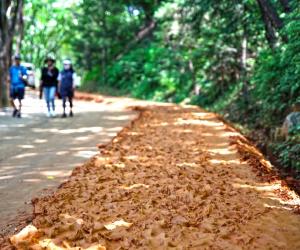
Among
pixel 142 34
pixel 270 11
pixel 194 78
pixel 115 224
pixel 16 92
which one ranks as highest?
pixel 142 34

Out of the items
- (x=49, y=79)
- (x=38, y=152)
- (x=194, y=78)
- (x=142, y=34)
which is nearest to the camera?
(x=38, y=152)

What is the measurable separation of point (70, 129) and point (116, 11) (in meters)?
21.9

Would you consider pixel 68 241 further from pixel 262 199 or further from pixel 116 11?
pixel 116 11

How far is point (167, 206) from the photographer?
430 centimetres

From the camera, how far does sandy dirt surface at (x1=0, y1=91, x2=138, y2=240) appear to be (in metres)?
4.50

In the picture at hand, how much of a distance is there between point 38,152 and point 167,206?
398 centimetres

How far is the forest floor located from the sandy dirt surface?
0.29m

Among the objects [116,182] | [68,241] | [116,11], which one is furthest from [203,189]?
[116,11]

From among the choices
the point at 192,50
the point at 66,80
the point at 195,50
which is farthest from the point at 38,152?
the point at 192,50

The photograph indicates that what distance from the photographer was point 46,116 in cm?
1272

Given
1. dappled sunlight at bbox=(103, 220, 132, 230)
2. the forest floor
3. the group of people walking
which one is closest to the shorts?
the group of people walking

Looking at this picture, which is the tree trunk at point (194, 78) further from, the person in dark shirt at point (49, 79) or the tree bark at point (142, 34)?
the tree bark at point (142, 34)

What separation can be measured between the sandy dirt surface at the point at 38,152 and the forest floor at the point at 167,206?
29 centimetres

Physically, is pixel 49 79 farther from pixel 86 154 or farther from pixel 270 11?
pixel 270 11
